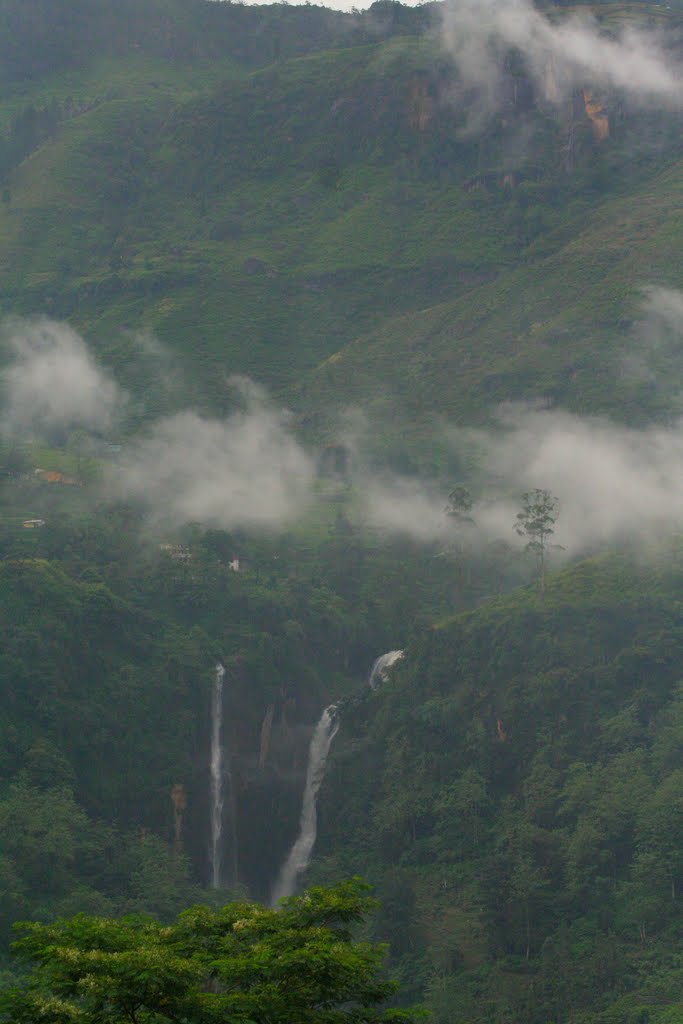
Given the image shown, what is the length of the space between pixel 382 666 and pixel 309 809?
52.5 feet

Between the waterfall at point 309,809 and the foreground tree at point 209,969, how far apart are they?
59254mm

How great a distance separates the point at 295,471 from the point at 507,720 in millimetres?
57542

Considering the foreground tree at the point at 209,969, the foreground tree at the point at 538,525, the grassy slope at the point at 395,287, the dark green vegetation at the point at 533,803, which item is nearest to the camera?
the foreground tree at the point at 209,969

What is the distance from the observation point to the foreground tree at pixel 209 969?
3114 cm

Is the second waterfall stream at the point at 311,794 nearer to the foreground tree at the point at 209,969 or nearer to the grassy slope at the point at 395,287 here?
the grassy slope at the point at 395,287

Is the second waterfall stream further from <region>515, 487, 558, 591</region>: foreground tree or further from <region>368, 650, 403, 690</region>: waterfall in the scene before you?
<region>515, 487, 558, 591</region>: foreground tree

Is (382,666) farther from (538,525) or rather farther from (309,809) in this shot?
(309,809)

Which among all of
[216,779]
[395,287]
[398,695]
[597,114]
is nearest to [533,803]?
[398,695]

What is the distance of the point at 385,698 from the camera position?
4178 inches

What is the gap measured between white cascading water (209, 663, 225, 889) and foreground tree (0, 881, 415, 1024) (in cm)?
5976

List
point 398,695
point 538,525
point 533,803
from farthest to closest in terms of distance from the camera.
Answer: point 538,525
point 398,695
point 533,803

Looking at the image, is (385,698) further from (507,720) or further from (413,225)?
(413,225)

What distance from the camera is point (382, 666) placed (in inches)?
4530

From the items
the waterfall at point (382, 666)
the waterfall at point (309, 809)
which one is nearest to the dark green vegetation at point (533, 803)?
the waterfall at point (309, 809)
